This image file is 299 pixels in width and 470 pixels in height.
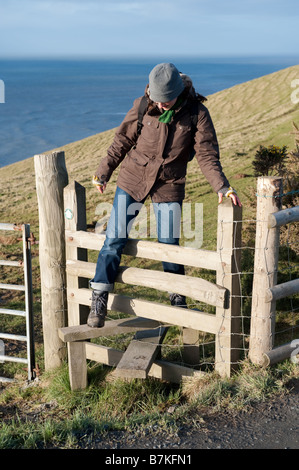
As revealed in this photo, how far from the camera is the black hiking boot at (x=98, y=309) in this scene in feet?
16.6

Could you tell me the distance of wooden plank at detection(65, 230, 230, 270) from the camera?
4.63 metres

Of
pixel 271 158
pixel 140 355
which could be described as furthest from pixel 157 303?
pixel 271 158

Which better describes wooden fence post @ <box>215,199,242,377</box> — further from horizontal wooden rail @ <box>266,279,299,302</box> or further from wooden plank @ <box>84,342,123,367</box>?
wooden plank @ <box>84,342,123,367</box>

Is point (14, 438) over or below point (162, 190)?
below

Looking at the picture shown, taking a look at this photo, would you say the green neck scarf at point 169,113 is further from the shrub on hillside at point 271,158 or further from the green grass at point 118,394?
the shrub on hillside at point 271,158

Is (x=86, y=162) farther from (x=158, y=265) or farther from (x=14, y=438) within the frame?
(x=14, y=438)

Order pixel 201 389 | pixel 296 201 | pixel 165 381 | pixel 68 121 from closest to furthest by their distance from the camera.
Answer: pixel 201 389, pixel 165 381, pixel 296 201, pixel 68 121

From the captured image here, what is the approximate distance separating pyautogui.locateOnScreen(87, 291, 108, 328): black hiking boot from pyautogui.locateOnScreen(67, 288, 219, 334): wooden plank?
0.64ft

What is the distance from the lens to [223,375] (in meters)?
4.87

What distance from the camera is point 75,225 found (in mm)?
5359

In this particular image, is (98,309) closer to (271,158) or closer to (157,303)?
(157,303)

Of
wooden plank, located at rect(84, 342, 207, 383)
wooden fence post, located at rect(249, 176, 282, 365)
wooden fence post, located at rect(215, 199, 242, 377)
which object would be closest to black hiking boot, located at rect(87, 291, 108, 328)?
wooden plank, located at rect(84, 342, 207, 383)

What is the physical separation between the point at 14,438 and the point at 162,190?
2420 mm
